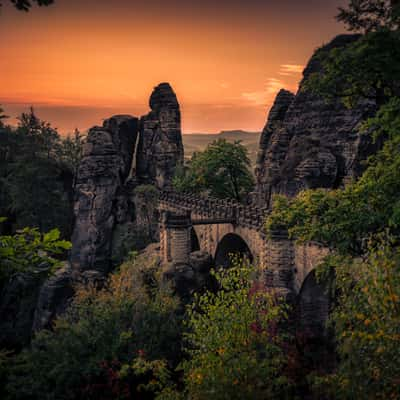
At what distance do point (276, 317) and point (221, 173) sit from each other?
31122 millimetres

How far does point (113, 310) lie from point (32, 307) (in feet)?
71.5

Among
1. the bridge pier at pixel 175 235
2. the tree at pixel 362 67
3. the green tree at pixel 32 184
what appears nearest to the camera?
the tree at pixel 362 67

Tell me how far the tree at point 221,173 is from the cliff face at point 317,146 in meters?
5.01

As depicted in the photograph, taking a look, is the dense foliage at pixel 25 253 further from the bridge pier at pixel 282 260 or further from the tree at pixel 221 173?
the tree at pixel 221 173

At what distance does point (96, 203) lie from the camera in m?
47.9

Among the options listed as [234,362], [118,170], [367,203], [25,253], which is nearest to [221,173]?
[118,170]

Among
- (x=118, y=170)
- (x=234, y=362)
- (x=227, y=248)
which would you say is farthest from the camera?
(x=118, y=170)

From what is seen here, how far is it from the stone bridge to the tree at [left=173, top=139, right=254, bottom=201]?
378cm

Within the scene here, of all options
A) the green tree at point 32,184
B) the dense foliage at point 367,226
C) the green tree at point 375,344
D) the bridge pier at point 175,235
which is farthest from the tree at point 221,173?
the green tree at point 375,344

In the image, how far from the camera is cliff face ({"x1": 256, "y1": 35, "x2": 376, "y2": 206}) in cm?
3409

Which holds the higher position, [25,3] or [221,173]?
[25,3]

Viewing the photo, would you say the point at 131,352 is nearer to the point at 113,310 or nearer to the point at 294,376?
the point at 113,310

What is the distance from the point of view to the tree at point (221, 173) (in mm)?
46375

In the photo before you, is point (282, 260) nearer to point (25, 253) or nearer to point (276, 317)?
point (276, 317)
